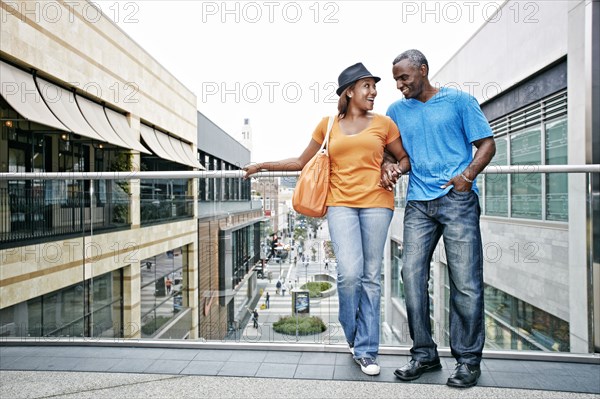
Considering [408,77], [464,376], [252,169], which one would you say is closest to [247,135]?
[252,169]

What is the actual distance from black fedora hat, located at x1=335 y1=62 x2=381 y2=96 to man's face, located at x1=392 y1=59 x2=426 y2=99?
0.39 feet

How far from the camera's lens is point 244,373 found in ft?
6.93

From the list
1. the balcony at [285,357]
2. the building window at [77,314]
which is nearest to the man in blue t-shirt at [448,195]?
the balcony at [285,357]

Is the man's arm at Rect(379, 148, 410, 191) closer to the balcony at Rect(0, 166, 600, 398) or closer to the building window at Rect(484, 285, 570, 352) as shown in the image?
the balcony at Rect(0, 166, 600, 398)

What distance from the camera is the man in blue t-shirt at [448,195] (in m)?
1.91

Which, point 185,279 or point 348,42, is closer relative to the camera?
point 185,279

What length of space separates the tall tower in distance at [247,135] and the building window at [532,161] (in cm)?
1853

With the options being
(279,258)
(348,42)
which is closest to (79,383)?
(279,258)

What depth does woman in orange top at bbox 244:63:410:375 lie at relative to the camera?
2.02m

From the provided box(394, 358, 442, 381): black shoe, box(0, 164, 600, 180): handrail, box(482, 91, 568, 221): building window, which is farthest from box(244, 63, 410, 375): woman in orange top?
box(482, 91, 568, 221): building window

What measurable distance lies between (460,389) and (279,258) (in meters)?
1.23

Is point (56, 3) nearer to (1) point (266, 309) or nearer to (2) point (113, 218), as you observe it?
(2) point (113, 218)

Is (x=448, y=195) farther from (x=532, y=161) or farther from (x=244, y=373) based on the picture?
(x=532, y=161)

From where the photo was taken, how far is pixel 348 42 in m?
4.61
